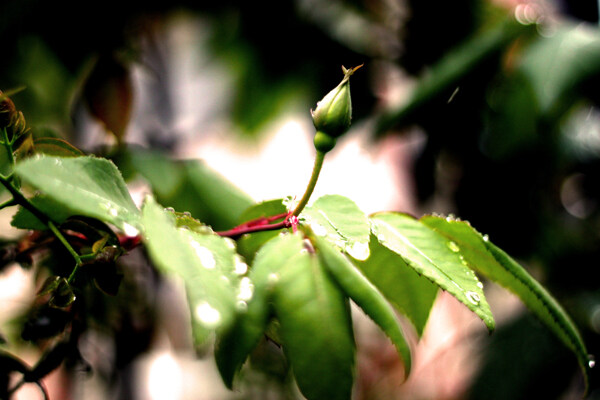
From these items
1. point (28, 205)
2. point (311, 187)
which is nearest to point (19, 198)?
point (28, 205)

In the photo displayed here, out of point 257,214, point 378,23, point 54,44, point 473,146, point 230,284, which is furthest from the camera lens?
point 378,23

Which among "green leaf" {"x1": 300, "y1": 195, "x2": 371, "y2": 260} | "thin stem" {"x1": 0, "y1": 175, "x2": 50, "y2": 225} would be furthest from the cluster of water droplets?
"thin stem" {"x1": 0, "y1": 175, "x2": 50, "y2": 225}

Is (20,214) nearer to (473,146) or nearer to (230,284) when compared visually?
(230,284)

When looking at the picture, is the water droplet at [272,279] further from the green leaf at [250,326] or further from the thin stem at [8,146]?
the thin stem at [8,146]

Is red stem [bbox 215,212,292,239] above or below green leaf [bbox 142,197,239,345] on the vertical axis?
below

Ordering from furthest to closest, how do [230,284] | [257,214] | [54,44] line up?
[54,44]
[257,214]
[230,284]

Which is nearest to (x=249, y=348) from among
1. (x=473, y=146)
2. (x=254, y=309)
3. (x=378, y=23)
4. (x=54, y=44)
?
(x=254, y=309)

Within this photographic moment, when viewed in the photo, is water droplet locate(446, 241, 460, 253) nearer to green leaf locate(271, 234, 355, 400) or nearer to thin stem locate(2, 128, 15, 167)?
green leaf locate(271, 234, 355, 400)
